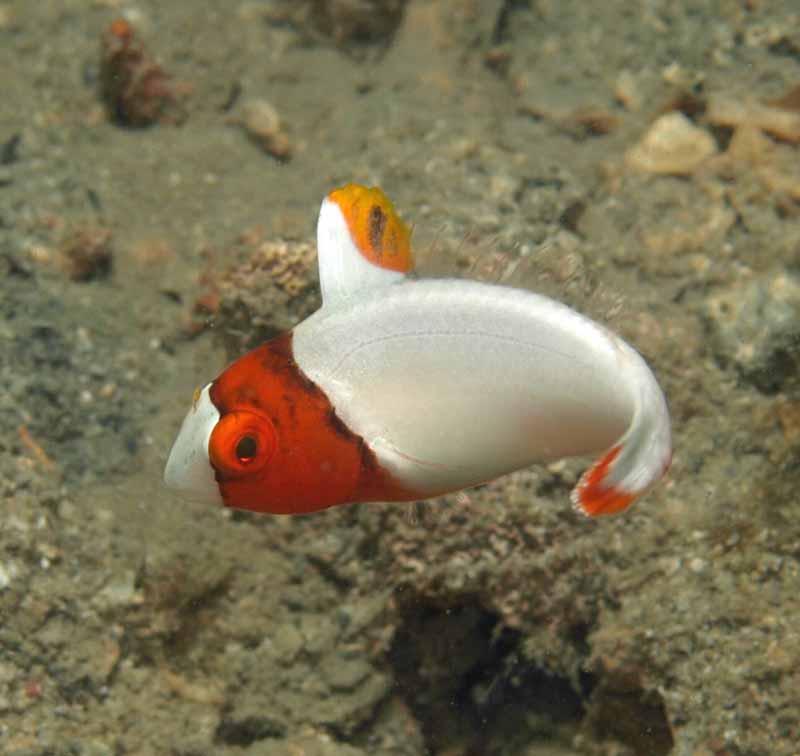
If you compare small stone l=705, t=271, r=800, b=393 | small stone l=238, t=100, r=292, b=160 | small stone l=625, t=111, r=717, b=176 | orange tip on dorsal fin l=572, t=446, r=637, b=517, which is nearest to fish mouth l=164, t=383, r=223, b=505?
orange tip on dorsal fin l=572, t=446, r=637, b=517

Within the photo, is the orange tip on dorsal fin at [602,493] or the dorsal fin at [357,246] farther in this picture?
the dorsal fin at [357,246]

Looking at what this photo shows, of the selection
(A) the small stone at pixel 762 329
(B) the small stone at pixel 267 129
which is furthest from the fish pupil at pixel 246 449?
(B) the small stone at pixel 267 129

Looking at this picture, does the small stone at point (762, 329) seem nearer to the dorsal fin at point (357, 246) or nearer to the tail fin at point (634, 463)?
the tail fin at point (634, 463)

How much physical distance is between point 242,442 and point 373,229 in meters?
0.58

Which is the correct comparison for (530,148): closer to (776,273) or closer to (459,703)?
(776,273)

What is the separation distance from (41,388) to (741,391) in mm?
2891

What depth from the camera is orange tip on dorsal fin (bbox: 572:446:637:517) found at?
5.55 ft

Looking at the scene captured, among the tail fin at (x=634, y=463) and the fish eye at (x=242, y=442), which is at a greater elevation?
the tail fin at (x=634, y=463)

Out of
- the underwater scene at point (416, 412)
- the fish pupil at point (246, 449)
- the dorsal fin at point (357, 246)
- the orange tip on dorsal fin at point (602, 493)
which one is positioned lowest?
the underwater scene at point (416, 412)

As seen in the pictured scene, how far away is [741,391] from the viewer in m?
3.39

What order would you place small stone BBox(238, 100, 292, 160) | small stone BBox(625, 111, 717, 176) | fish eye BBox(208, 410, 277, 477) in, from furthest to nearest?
1. small stone BBox(238, 100, 292, 160)
2. small stone BBox(625, 111, 717, 176)
3. fish eye BBox(208, 410, 277, 477)

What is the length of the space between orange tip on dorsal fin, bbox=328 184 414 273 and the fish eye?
463 millimetres

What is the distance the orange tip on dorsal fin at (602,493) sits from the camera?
1.69m

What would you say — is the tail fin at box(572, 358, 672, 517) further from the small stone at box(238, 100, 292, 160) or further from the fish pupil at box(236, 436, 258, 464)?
the small stone at box(238, 100, 292, 160)
